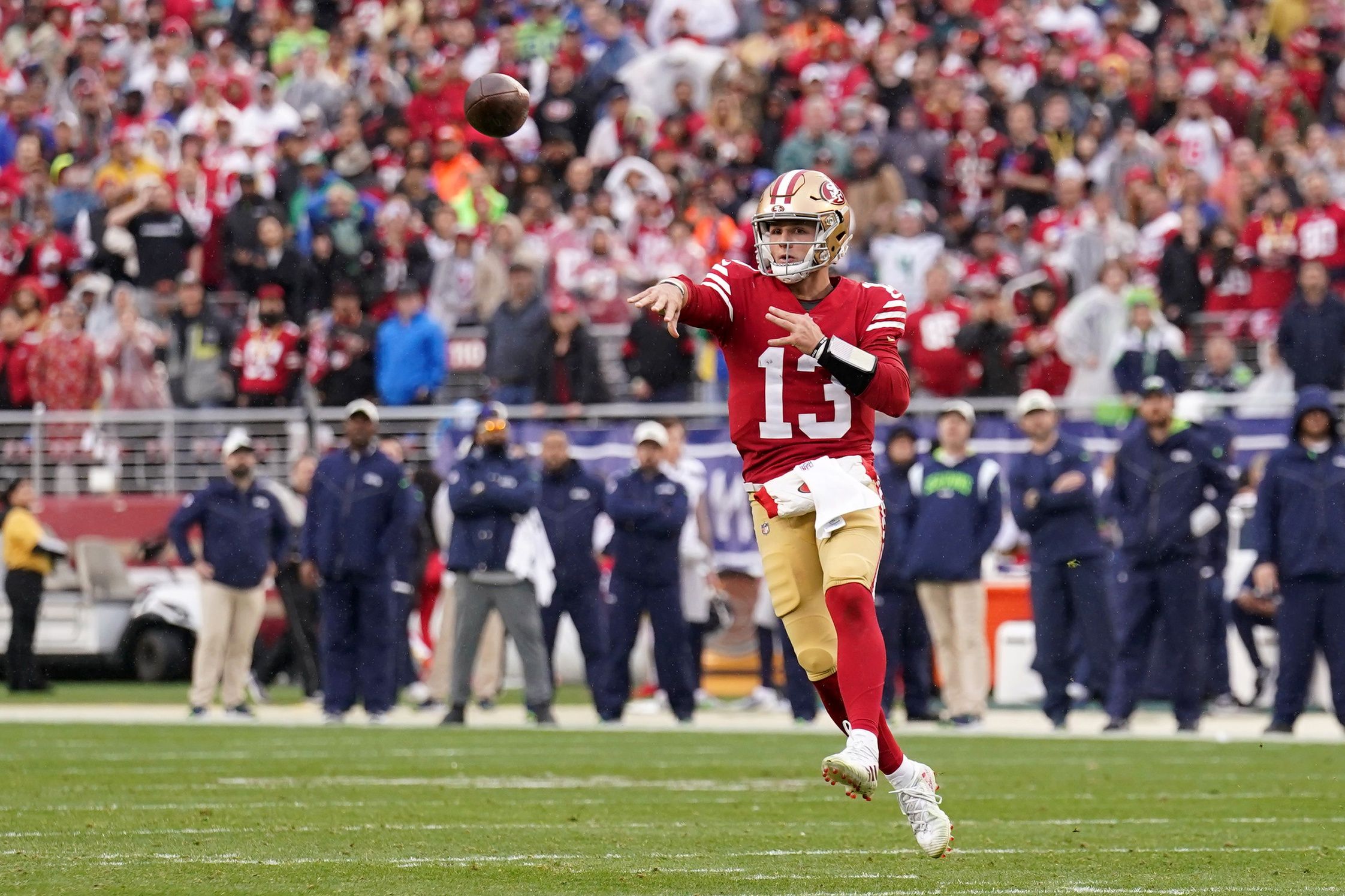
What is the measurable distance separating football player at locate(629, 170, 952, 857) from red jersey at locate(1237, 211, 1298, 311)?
10.9 metres

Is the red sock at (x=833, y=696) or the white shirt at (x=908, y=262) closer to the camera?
the red sock at (x=833, y=696)

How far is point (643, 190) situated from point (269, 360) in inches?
144

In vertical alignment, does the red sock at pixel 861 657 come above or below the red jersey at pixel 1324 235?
below

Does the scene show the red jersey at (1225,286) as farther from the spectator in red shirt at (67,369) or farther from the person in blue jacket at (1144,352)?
the spectator in red shirt at (67,369)

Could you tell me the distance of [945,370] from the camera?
57.1 feet

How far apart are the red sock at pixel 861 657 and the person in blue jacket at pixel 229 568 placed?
8.97 metres

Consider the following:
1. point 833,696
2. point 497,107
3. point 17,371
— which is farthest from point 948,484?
point 17,371

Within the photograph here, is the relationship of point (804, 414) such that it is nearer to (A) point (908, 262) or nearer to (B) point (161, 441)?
(A) point (908, 262)

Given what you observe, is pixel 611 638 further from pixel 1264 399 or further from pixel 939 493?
pixel 1264 399

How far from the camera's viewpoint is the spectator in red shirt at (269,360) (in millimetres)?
19203

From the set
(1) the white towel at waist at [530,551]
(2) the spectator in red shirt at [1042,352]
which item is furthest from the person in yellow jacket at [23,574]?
(2) the spectator in red shirt at [1042,352]

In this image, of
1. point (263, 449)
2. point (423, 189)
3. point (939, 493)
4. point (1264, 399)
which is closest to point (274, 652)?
point (263, 449)

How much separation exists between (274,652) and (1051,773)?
30.1ft

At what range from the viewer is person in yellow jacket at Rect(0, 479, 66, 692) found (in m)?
17.4
